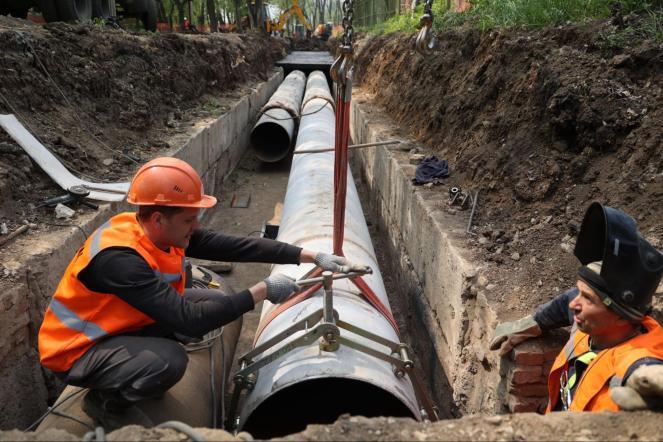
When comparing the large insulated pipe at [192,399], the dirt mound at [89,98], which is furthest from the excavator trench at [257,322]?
the dirt mound at [89,98]

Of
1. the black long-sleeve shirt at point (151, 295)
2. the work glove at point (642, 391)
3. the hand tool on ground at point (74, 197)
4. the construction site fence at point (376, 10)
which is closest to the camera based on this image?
the work glove at point (642, 391)

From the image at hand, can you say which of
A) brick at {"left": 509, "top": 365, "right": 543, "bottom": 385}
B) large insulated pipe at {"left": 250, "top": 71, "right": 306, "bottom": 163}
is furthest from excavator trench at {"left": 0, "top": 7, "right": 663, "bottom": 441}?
large insulated pipe at {"left": 250, "top": 71, "right": 306, "bottom": 163}

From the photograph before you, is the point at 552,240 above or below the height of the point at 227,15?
below

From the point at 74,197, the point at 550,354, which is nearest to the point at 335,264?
the point at 550,354

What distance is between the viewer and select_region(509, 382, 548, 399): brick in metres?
2.80

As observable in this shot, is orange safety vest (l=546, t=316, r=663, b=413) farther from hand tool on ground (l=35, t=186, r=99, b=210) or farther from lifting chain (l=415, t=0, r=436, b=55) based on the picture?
hand tool on ground (l=35, t=186, r=99, b=210)

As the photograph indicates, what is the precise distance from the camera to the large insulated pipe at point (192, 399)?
2.56m

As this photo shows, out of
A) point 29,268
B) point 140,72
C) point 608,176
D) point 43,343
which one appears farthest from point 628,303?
point 140,72

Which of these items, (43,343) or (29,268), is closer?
(43,343)

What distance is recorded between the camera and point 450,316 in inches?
146

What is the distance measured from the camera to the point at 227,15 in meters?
46.2

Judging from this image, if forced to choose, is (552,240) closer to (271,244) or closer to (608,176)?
(608,176)

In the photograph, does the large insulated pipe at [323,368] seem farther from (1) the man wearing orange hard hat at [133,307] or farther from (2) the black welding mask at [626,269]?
(2) the black welding mask at [626,269]

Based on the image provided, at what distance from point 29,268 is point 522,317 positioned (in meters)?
3.08
